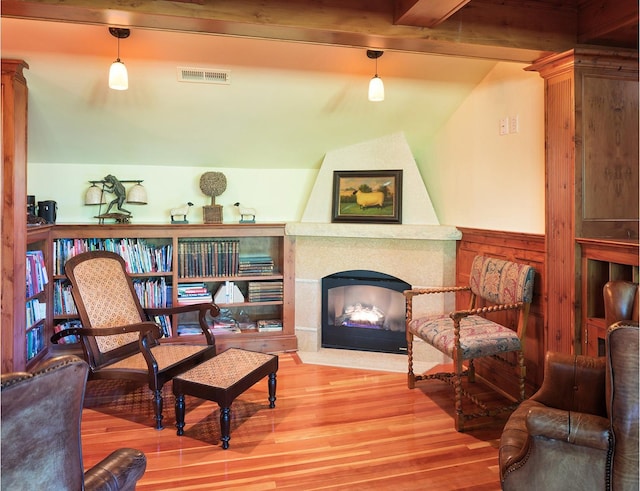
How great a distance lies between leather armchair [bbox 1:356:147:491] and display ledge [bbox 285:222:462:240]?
2876 millimetres

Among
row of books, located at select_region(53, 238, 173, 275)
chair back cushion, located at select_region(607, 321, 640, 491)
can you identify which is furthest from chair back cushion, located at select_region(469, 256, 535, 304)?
row of books, located at select_region(53, 238, 173, 275)

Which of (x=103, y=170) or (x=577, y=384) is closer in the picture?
(x=577, y=384)

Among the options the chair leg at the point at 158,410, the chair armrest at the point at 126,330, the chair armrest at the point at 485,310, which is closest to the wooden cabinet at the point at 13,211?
the chair armrest at the point at 126,330

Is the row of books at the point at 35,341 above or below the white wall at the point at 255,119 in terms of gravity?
below

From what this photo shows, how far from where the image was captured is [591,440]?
147cm

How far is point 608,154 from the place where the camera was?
2.62 m

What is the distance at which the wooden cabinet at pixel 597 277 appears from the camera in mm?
2367

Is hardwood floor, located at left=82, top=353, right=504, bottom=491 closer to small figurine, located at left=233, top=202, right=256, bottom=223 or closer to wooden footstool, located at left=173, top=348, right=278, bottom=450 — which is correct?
wooden footstool, located at left=173, top=348, right=278, bottom=450

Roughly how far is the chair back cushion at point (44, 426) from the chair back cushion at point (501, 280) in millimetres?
2560

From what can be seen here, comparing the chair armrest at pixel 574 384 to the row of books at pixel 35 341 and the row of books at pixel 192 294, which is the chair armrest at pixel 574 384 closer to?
the row of books at pixel 192 294

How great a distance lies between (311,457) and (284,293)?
183 centimetres

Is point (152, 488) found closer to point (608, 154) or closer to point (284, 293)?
point (284, 293)

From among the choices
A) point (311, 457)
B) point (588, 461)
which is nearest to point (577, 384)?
point (588, 461)

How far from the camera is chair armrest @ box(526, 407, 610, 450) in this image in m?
1.46
